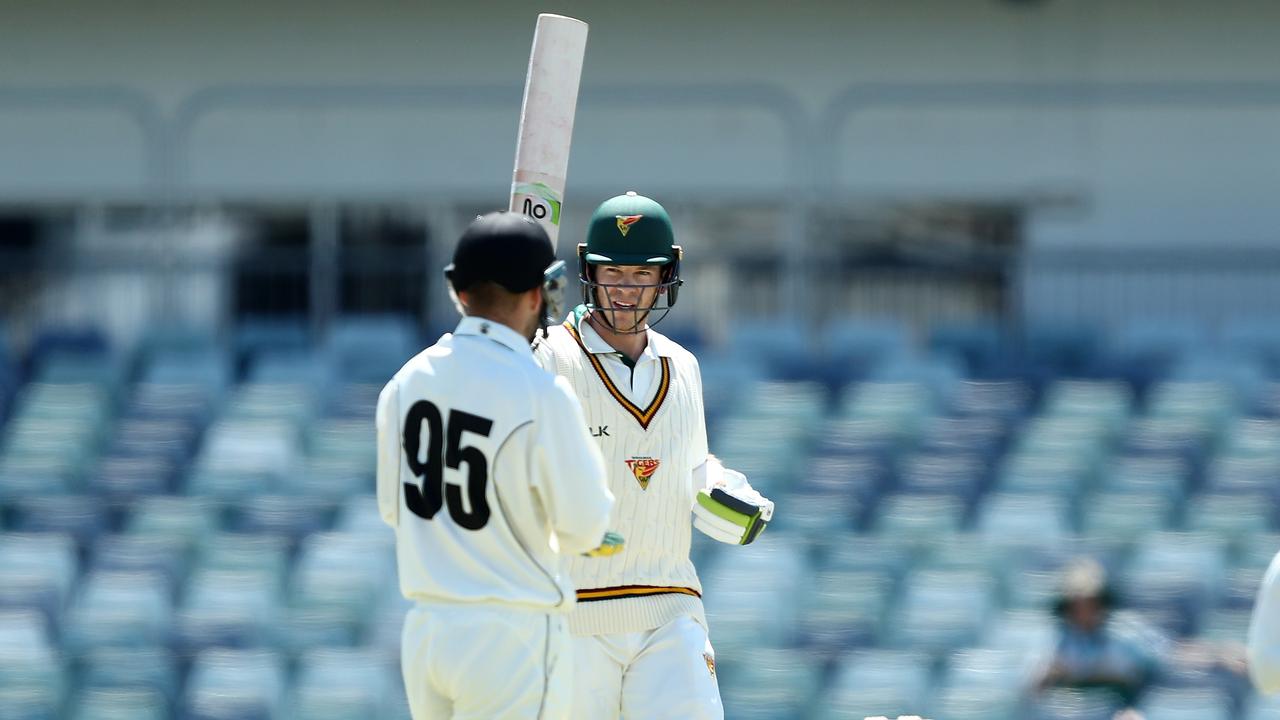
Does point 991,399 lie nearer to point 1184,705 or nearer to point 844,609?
point 844,609

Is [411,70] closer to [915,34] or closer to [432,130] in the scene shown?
[432,130]

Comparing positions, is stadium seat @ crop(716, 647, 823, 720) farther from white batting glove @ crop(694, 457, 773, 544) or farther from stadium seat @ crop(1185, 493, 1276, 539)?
white batting glove @ crop(694, 457, 773, 544)

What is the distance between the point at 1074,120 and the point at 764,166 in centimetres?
188

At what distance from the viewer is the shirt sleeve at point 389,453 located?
4.26 m

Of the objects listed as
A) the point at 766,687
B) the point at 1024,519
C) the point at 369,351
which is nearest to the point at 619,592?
the point at 766,687

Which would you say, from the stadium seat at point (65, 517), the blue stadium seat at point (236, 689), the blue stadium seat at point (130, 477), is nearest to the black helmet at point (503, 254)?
the blue stadium seat at point (236, 689)

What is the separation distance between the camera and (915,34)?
40.1ft

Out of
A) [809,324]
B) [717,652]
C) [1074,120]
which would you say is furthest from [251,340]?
[1074,120]

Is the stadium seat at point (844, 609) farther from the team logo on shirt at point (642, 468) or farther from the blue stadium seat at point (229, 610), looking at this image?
the team logo on shirt at point (642, 468)

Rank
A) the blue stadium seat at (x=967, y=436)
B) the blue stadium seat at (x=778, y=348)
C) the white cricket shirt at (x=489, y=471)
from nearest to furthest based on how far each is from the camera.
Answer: the white cricket shirt at (x=489, y=471), the blue stadium seat at (x=967, y=436), the blue stadium seat at (x=778, y=348)

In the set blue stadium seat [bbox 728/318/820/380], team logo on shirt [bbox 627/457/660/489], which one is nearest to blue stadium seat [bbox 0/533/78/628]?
blue stadium seat [bbox 728/318/820/380]

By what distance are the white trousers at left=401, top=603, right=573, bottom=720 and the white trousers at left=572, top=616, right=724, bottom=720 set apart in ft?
1.93

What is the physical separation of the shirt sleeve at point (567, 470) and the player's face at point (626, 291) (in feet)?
2.63

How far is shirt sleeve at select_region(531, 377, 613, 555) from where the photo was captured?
415 cm
